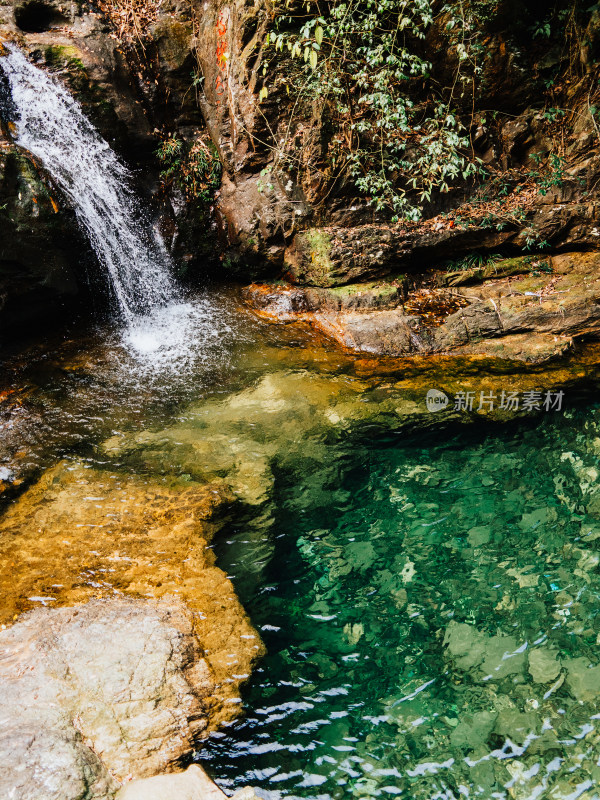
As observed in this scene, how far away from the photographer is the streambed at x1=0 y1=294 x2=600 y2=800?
9.04 ft

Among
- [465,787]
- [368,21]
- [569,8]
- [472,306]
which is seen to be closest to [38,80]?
[368,21]

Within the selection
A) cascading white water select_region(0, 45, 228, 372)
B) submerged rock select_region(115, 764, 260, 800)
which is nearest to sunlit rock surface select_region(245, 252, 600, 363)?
cascading white water select_region(0, 45, 228, 372)

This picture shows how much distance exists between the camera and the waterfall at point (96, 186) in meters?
6.58

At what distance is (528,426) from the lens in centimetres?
522

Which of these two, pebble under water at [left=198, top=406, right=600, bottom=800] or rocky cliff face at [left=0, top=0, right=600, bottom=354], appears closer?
pebble under water at [left=198, top=406, right=600, bottom=800]

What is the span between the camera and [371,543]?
4.06 meters

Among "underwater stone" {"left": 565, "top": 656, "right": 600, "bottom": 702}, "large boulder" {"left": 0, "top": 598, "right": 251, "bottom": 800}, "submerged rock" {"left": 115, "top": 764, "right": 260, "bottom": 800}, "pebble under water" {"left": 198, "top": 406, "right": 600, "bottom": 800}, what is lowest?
"underwater stone" {"left": 565, "top": 656, "right": 600, "bottom": 702}

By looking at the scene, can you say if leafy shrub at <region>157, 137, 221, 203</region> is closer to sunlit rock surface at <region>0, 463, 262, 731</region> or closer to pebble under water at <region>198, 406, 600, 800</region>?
sunlit rock surface at <region>0, 463, 262, 731</region>

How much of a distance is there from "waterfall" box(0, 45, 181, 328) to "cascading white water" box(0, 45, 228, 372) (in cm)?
1

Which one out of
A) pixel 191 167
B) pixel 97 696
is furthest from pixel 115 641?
pixel 191 167

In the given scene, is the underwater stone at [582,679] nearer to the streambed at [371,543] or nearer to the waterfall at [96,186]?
the streambed at [371,543]

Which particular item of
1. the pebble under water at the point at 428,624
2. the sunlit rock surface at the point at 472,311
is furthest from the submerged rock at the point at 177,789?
the sunlit rock surface at the point at 472,311

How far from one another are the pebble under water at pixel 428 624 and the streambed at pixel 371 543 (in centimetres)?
1

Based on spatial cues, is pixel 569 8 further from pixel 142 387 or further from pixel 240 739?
pixel 240 739
